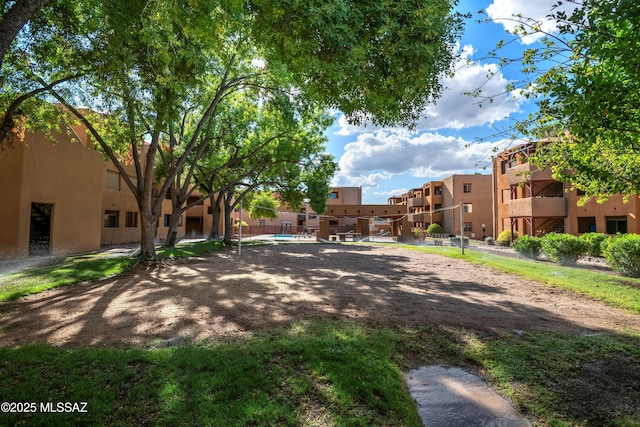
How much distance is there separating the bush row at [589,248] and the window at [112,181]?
1036 inches

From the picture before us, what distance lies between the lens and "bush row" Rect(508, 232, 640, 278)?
10.4 meters

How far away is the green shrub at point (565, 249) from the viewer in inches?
545

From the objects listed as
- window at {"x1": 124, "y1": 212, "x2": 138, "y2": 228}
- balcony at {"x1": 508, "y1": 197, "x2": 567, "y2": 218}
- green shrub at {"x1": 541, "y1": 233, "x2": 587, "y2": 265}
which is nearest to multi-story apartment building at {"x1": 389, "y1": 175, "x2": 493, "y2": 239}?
balcony at {"x1": 508, "y1": 197, "x2": 567, "y2": 218}

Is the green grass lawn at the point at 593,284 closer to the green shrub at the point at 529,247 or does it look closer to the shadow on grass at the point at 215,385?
the green shrub at the point at 529,247

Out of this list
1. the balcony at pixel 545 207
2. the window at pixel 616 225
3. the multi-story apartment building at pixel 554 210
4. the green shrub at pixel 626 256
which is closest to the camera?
the green shrub at pixel 626 256

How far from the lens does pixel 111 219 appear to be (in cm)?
2355

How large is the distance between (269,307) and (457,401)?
393 centimetres

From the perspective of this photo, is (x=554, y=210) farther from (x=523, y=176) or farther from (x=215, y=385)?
(x=215, y=385)

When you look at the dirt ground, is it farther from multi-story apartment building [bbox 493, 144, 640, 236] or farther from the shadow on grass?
multi-story apartment building [bbox 493, 144, 640, 236]

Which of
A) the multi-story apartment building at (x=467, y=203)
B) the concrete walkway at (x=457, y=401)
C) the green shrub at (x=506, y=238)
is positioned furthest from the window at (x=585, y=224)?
the concrete walkway at (x=457, y=401)

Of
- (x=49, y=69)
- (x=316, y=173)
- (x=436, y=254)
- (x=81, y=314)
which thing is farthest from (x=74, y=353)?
(x=316, y=173)

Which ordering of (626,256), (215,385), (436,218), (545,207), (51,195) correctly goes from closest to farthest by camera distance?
1. (215,385)
2. (626,256)
3. (51,195)
4. (545,207)
5. (436,218)

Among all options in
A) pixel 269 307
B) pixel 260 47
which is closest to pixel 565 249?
pixel 269 307

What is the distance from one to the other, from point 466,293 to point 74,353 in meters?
7.69
